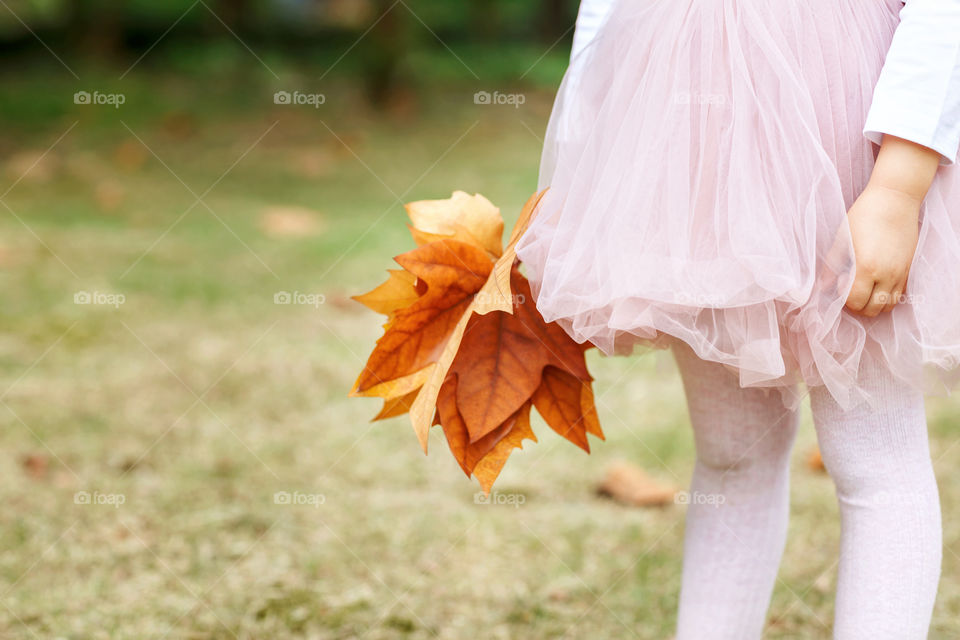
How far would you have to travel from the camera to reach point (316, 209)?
142 inches

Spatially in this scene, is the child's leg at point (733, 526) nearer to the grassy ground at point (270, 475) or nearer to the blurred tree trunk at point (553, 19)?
the grassy ground at point (270, 475)

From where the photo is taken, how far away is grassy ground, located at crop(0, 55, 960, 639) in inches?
50.9

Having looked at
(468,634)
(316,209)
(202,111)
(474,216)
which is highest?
(202,111)

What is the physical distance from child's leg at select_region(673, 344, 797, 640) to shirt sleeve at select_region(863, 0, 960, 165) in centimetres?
31

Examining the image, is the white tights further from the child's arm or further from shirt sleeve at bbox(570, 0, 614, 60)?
shirt sleeve at bbox(570, 0, 614, 60)

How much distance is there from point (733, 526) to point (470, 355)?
1.14ft

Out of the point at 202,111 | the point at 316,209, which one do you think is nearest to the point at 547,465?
the point at 316,209

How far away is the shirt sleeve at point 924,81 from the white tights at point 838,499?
0.21 m

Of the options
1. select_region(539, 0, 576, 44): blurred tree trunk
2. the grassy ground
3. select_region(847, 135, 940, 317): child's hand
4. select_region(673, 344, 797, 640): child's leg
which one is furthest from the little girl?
select_region(539, 0, 576, 44): blurred tree trunk

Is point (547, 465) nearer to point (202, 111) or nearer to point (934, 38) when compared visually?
point (934, 38)

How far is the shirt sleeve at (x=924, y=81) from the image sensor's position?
2.44 ft

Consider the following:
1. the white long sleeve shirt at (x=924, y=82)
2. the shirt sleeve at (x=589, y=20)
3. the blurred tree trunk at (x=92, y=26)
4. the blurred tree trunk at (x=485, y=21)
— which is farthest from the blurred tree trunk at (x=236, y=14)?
the white long sleeve shirt at (x=924, y=82)

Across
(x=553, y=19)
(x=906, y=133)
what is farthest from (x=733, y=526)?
(x=553, y=19)

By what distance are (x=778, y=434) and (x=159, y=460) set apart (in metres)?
1.19
